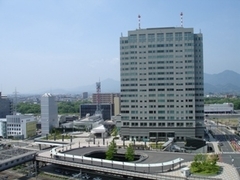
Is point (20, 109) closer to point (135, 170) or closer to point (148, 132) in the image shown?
point (148, 132)

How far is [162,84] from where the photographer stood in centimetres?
5844

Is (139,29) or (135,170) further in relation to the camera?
(139,29)

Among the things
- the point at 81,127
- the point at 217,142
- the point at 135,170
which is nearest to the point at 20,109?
the point at 81,127

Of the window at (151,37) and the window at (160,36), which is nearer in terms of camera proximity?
the window at (160,36)

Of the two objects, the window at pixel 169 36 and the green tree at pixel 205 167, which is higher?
the window at pixel 169 36

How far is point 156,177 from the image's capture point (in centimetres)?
3206

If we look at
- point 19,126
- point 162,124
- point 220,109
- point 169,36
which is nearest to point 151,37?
point 169,36

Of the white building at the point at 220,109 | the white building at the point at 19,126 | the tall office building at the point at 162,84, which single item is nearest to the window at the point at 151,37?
the tall office building at the point at 162,84

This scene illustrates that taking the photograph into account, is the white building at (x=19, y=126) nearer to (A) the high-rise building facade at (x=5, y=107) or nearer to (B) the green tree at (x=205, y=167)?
(A) the high-rise building facade at (x=5, y=107)

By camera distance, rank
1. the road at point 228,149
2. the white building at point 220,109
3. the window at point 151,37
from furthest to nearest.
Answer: the white building at point 220,109 < the window at point 151,37 < the road at point 228,149

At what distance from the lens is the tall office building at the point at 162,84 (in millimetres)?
57375

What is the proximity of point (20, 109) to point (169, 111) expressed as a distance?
8575 cm

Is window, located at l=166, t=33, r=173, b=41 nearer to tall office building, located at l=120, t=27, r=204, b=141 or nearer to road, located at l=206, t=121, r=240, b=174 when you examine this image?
tall office building, located at l=120, t=27, r=204, b=141

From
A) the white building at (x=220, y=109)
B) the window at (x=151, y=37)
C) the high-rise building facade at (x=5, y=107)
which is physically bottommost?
the white building at (x=220, y=109)
